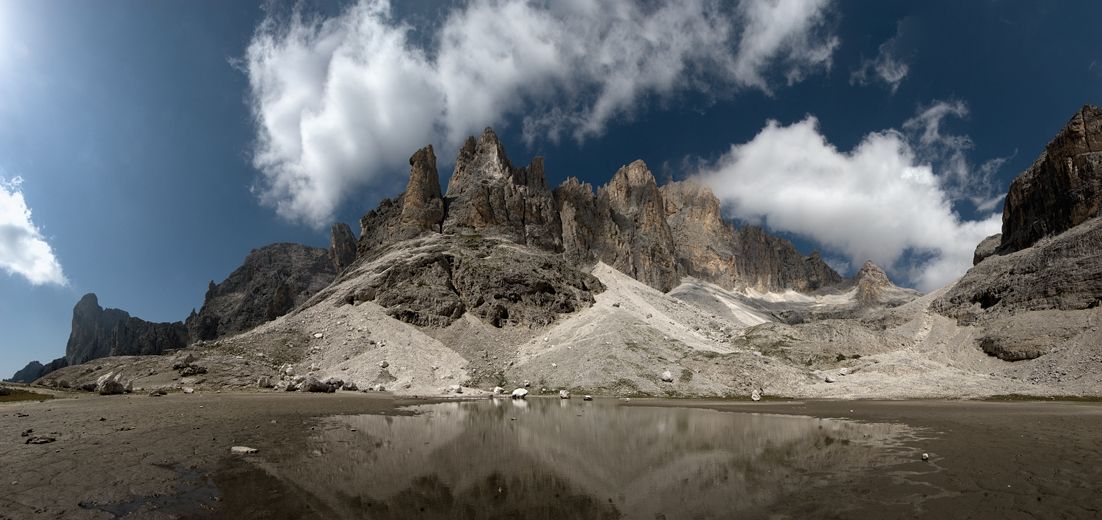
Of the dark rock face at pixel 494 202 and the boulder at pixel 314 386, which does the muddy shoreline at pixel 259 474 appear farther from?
the dark rock face at pixel 494 202

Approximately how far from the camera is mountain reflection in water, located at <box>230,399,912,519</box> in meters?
11.5

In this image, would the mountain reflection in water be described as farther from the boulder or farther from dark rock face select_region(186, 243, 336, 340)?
dark rock face select_region(186, 243, 336, 340)

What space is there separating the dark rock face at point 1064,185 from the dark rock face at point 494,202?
4190 inches

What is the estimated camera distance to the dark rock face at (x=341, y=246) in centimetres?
19088

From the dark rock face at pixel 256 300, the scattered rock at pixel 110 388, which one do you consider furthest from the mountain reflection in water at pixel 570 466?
the dark rock face at pixel 256 300

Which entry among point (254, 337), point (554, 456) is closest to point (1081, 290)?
point (554, 456)

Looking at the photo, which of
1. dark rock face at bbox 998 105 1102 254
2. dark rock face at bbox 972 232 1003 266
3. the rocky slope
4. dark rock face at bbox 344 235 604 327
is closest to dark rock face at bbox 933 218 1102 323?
the rocky slope

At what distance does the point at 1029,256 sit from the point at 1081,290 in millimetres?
19914

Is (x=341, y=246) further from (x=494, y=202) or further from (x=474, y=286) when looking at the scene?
(x=474, y=286)

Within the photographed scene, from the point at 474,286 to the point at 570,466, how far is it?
275 feet

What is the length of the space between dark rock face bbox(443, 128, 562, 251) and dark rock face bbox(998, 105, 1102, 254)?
106424mm

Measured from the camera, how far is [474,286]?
98.6 meters

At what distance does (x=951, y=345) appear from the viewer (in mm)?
82250

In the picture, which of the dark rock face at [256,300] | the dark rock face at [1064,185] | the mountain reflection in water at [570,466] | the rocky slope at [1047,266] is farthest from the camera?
the dark rock face at [256,300]
